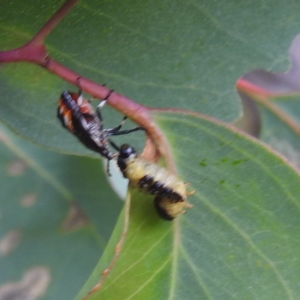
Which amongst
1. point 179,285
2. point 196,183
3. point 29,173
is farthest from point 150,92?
point 29,173

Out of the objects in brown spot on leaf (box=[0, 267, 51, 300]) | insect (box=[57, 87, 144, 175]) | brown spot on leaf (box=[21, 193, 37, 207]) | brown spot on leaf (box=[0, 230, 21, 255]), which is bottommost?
brown spot on leaf (box=[0, 267, 51, 300])

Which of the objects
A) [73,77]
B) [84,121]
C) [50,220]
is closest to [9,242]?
[50,220]

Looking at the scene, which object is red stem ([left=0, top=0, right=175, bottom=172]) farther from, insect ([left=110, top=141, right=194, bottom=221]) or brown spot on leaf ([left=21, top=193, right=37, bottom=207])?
brown spot on leaf ([left=21, top=193, right=37, bottom=207])

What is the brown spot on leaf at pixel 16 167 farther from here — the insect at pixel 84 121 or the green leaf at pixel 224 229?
the green leaf at pixel 224 229

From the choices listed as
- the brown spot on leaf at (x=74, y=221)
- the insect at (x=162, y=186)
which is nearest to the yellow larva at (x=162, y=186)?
the insect at (x=162, y=186)

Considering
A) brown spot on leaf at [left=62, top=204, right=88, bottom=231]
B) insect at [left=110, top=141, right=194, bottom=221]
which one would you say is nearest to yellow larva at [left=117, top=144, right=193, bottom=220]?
insect at [left=110, top=141, right=194, bottom=221]

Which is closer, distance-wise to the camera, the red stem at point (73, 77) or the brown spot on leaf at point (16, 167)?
the red stem at point (73, 77)

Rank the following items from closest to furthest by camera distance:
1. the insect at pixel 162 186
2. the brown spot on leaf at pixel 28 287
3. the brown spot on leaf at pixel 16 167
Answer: the insect at pixel 162 186
the brown spot on leaf at pixel 28 287
the brown spot on leaf at pixel 16 167

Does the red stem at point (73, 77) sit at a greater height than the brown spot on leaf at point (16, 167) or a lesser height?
greater
